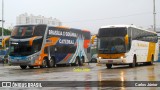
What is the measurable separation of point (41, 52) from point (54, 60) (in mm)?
2490

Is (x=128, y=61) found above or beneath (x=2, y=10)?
beneath

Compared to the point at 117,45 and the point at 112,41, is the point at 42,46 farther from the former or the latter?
the point at 117,45

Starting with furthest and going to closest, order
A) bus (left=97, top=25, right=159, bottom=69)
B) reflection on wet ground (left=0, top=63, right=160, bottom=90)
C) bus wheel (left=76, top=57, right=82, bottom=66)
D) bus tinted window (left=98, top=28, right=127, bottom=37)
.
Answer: bus wheel (left=76, top=57, right=82, bottom=66) → bus tinted window (left=98, top=28, right=127, bottom=37) → bus (left=97, top=25, right=159, bottom=69) → reflection on wet ground (left=0, top=63, right=160, bottom=90)

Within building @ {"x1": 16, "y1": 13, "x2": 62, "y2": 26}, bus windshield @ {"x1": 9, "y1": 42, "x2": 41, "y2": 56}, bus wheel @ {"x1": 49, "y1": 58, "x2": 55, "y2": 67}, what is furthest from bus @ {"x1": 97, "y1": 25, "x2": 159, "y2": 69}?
building @ {"x1": 16, "y1": 13, "x2": 62, "y2": 26}

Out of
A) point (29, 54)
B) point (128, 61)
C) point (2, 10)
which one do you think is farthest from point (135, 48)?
point (2, 10)

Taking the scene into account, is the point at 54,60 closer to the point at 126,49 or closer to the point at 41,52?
the point at 41,52

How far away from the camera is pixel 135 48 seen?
33.2m

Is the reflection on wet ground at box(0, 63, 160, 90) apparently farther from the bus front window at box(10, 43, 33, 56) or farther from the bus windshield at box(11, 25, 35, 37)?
the bus windshield at box(11, 25, 35, 37)

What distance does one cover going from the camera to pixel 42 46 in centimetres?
3353

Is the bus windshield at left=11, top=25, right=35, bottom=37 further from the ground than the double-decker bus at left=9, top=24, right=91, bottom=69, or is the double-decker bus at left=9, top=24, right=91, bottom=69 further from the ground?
the bus windshield at left=11, top=25, right=35, bottom=37

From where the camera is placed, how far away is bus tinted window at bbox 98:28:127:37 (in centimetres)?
3105

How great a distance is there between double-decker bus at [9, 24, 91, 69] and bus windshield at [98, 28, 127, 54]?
16.8 ft

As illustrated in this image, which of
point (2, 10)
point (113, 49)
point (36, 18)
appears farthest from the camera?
point (36, 18)

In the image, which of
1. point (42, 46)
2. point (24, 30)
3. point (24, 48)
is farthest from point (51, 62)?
point (24, 30)
